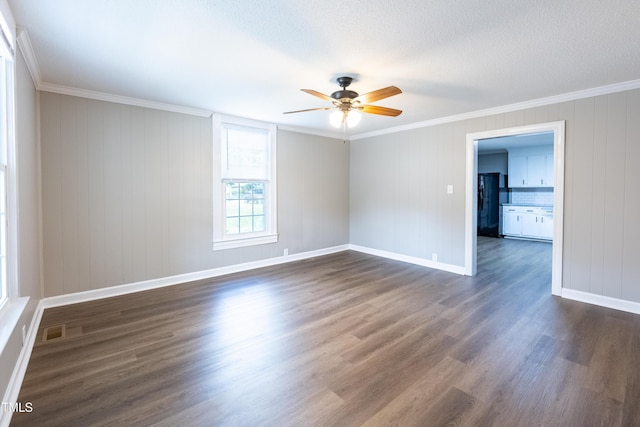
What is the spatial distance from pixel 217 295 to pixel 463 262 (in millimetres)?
3608

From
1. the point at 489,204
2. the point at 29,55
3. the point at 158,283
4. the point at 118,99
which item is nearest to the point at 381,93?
the point at 29,55

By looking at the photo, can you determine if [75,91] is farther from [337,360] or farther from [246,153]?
[337,360]

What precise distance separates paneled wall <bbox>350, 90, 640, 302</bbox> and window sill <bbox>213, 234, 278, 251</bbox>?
101 inches

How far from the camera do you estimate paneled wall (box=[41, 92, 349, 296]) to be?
330cm

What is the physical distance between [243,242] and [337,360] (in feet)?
9.55

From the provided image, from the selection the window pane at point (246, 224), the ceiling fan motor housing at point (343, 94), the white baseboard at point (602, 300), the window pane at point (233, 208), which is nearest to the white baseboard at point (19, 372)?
the window pane at point (233, 208)

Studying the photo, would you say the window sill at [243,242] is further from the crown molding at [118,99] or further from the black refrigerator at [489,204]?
the black refrigerator at [489,204]

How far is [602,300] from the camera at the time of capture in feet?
11.0

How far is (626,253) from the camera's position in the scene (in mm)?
3219

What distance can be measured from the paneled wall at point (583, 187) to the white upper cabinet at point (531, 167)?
437 centimetres

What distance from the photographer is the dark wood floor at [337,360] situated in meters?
1.75

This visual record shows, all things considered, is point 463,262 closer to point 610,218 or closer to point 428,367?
point 610,218

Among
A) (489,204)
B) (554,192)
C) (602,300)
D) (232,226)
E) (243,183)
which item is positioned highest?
(243,183)

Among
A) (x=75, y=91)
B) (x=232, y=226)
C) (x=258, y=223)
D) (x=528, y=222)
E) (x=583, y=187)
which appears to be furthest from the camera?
(x=528, y=222)
